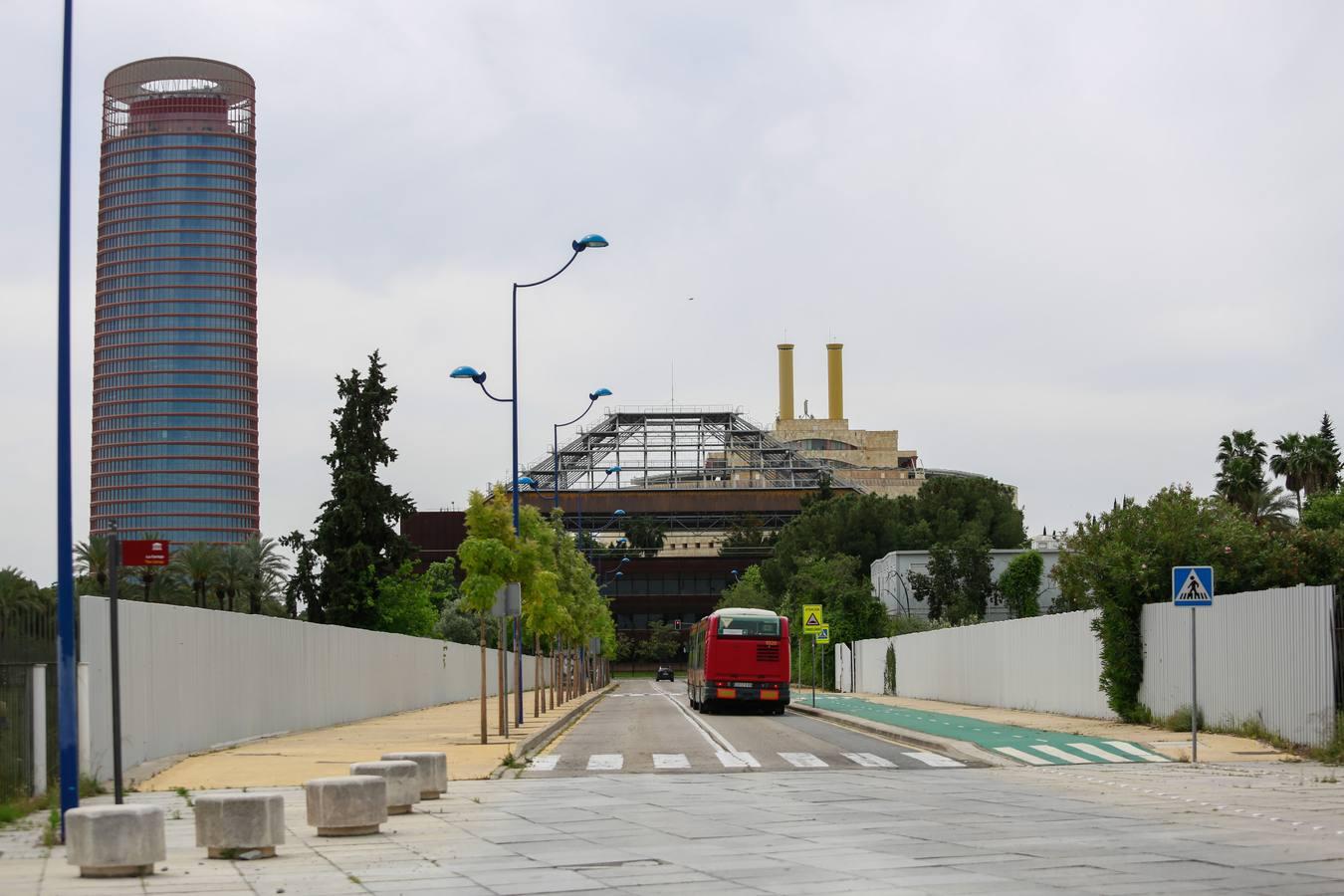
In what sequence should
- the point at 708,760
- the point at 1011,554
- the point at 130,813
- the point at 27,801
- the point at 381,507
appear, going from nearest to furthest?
the point at 130,813, the point at 27,801, the point at 708,760, the point at 381,507, the point at 1011,554

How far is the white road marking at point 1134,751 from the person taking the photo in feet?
77.8

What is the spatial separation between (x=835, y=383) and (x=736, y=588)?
8275 cm

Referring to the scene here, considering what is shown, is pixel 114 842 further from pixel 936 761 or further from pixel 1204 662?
pixel 1204 662

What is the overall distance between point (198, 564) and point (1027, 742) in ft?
217

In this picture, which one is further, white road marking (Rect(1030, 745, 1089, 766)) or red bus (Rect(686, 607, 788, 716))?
red bus (Rect(686, 607, 788, 716))

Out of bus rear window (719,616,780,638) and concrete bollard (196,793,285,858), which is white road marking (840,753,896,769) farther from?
bus rear window (719,616,780,638)

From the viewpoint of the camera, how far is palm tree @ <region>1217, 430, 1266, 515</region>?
270 ft

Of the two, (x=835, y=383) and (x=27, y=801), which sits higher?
(x=835, y=383)

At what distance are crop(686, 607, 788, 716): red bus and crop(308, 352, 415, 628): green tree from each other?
4138cm

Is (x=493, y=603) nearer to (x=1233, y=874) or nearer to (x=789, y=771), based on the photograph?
(x=789, y=771)

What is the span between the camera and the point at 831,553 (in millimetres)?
116375

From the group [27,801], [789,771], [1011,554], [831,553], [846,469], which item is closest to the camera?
[27,801]

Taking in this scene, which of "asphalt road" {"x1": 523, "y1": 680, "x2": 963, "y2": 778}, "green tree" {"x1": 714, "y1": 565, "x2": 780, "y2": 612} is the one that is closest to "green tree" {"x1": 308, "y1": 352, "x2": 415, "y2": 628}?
"green tree" {"x1": 714, "y1": 565, "x2": 780, "y2": 612}

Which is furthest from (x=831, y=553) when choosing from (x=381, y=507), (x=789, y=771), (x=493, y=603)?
(x=789, y=771)
